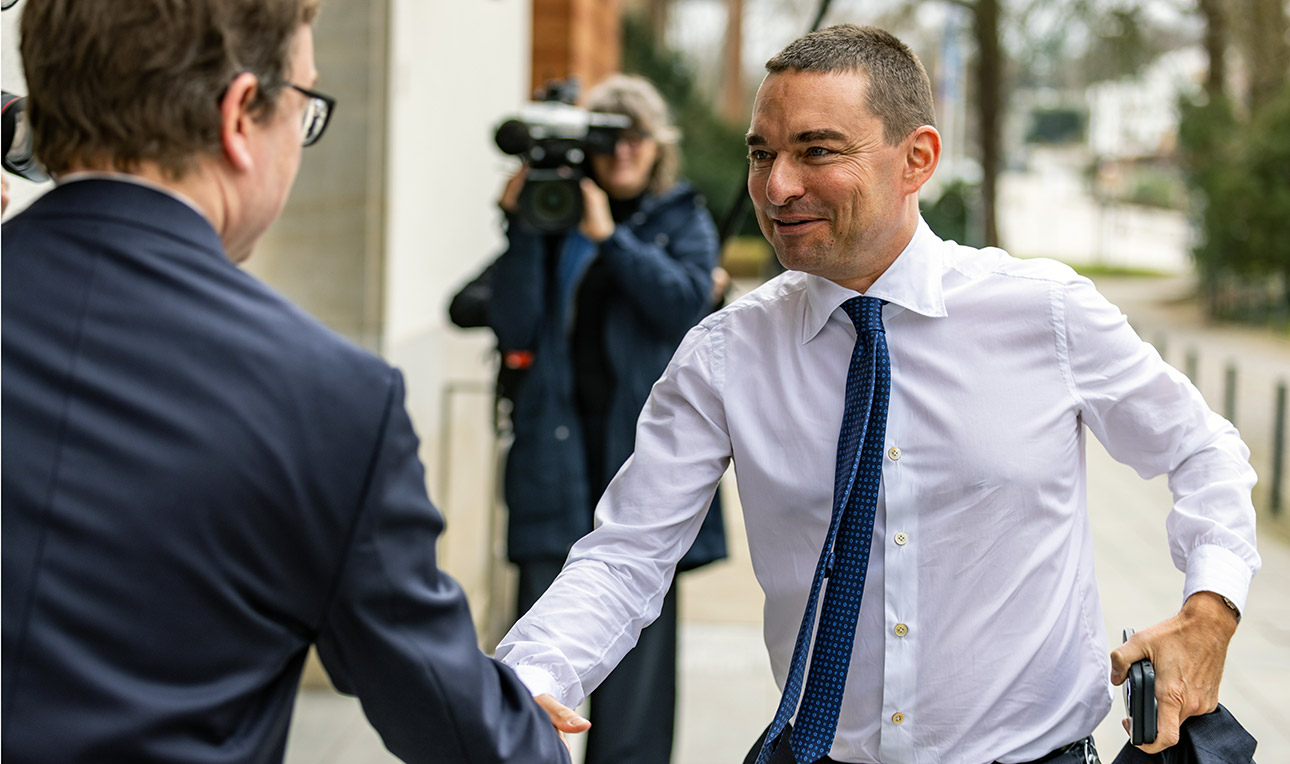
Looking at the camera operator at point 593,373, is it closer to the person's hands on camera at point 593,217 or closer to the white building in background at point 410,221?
the person's hands on camera at point 593,217

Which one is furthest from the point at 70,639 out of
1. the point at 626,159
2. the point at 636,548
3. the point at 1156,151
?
the point at 1156,151

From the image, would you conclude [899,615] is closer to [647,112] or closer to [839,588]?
[839,588]

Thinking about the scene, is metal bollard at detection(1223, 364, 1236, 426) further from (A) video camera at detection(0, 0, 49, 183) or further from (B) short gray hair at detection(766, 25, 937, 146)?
(A) video camera at detection(0, 0, 49, 183)

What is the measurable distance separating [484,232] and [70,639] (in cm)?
624

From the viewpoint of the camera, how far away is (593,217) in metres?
3.89

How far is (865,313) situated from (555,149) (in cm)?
195

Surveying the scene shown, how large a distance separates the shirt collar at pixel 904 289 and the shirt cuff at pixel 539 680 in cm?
64

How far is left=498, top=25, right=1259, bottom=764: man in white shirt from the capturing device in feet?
6.65

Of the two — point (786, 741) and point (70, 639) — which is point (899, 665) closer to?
point (786, 741)

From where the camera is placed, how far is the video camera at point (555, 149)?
381 centimetres

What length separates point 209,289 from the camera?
126 centimetres

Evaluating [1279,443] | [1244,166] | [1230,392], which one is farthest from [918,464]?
[1244,166]

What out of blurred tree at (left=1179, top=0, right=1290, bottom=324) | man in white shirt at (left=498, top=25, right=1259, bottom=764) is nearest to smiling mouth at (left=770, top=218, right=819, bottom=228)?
man in white shirt at (left=498, top=25, right=1259, bottom=764)

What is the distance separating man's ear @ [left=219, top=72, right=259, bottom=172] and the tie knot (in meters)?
1.05
